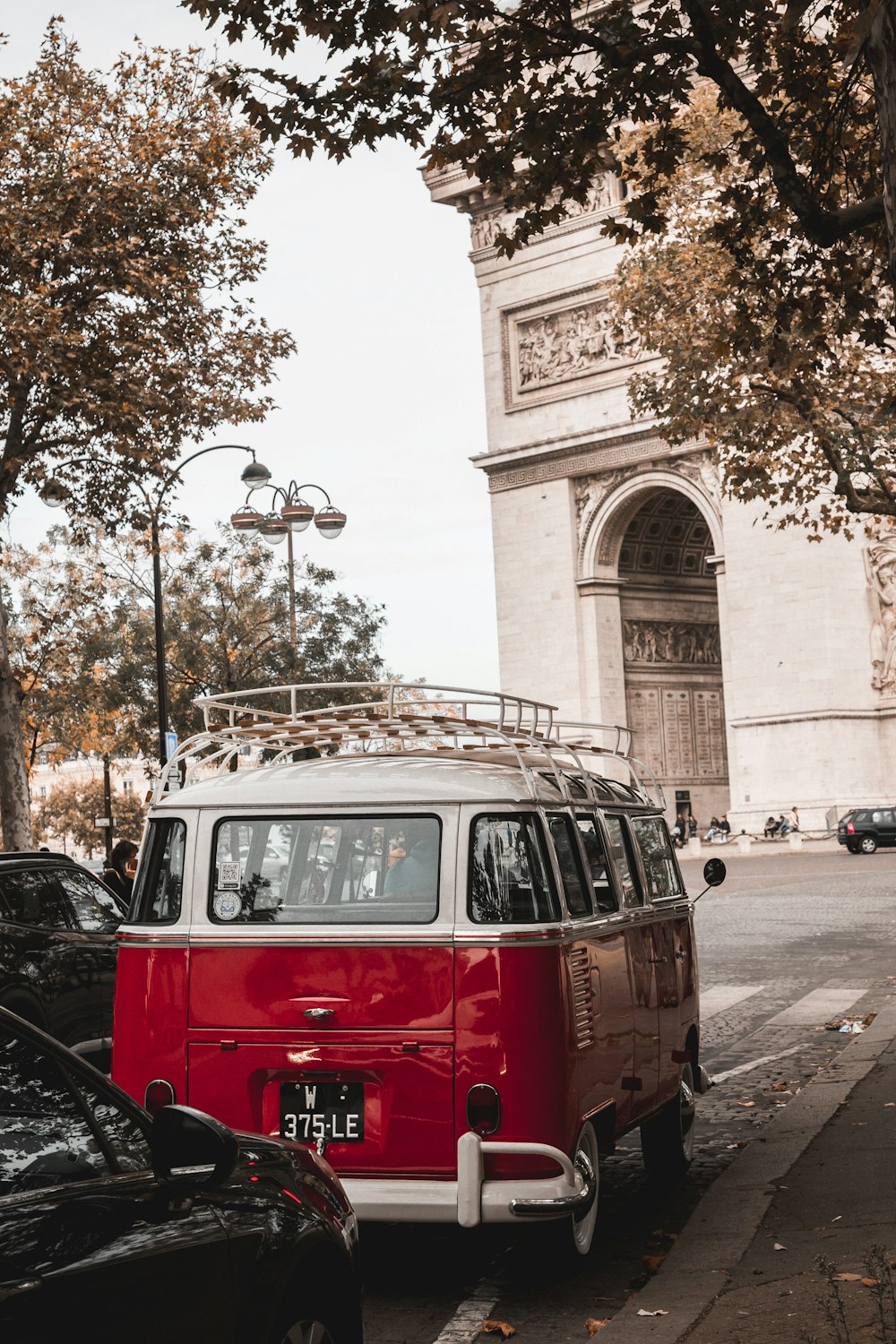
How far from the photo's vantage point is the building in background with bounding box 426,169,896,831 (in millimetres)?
41781

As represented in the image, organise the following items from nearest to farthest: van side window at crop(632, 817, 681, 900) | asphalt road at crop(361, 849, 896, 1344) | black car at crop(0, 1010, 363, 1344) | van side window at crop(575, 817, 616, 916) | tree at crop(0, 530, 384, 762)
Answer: black car at crop(0, 1010, 363, 1344) < asphalt road at crop(361, 849, 896, 1344) < van side window at crop(575, 817, 616, 916) < van side window at crop(632, 817, 681, 900) < tree at crop(0, 530, 384, 762)

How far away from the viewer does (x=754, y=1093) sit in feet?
33.9

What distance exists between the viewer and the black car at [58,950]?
32.0 ft

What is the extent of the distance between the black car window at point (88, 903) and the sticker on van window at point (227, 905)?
15.1ft

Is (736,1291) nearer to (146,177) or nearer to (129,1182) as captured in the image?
(129,1182)

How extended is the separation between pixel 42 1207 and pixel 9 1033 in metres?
0.43

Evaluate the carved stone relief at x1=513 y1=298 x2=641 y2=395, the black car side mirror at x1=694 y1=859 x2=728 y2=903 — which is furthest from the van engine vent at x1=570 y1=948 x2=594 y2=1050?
the carved stone relief at x1=513 y1=298 x2=641 y2=395

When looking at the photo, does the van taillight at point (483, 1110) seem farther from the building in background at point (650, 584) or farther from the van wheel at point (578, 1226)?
the building in background at point (650, 584)

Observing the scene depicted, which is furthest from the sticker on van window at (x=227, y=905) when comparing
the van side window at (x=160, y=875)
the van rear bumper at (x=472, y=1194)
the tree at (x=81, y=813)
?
the tree at (x=81, y=813)

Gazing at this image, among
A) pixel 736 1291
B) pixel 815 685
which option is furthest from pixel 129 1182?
pixel 815 685

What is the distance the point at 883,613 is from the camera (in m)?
41.8

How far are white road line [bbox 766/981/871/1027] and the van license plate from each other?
795 centimetres

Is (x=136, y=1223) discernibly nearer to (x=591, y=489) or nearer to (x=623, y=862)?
(x=623, y=862)

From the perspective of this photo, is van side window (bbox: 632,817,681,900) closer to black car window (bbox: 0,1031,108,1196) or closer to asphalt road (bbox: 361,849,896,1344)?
asphalt road (bbox: 361,849,896,1344)
